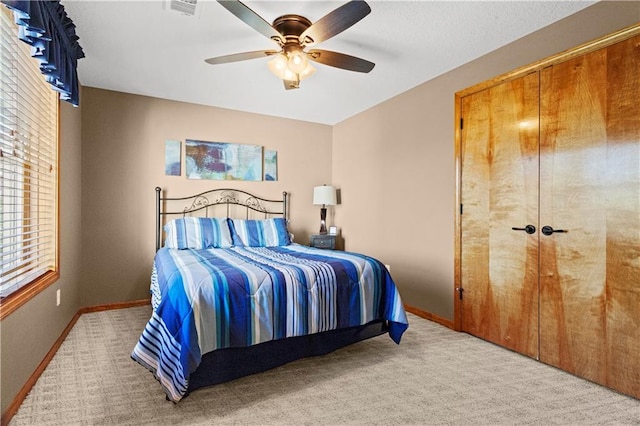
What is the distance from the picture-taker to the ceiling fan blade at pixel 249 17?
1859 mm

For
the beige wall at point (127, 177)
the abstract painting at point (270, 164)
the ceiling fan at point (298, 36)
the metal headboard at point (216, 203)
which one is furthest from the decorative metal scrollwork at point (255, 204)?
the ceiling fan at point (298, 36)

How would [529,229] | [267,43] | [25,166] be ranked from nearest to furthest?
[25,166]
[529,229]
[267,43]

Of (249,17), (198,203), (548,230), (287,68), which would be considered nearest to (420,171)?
(548,230)

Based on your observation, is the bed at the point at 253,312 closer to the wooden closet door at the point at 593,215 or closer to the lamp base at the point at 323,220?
the wooden closet door at the point at 593,215

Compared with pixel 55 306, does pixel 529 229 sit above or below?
above

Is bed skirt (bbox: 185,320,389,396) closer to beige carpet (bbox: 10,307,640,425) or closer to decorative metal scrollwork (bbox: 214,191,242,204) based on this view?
beige carpet (bbox: 10,307,640,425)

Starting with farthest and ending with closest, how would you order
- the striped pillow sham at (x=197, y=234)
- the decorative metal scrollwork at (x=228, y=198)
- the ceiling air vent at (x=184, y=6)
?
the decorative metal scrollwork at (x=228, y=198) → the striped pillow sham at (x=197, y=234) → the ceiling air vent at (x=184, y=6)

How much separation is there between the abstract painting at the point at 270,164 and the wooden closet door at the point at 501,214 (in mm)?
2586

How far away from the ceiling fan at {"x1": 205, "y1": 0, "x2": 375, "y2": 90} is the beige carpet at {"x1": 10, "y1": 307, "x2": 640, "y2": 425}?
2210mm

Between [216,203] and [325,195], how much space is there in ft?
4.91

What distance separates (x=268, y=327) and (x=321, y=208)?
3.10 m

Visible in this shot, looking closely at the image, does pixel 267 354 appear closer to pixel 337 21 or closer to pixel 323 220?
pixel 337 21

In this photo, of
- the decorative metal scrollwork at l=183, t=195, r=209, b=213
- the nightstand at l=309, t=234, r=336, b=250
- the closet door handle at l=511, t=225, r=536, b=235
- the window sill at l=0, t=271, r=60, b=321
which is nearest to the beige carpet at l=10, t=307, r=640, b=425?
the window sill at l=0, t=271, r=60, b=321

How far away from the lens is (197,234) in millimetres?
3713
